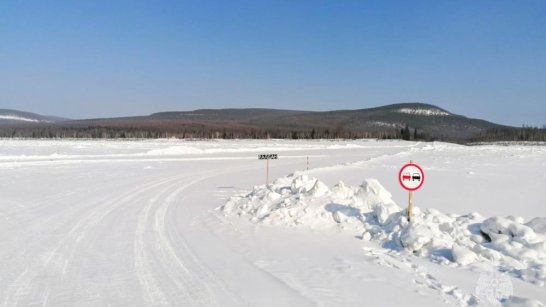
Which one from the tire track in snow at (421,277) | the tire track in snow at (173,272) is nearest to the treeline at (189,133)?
the tire track in snow at (173,272)

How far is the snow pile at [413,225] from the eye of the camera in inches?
262

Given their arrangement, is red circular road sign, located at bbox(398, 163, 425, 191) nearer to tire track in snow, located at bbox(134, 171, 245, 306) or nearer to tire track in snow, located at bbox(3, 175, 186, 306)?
tire track in snow, located at bbox(134, 171, 245, 306)

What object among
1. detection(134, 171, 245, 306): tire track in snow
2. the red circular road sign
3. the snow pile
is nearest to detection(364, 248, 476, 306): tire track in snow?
the snow pile

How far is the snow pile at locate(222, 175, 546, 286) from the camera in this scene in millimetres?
6656

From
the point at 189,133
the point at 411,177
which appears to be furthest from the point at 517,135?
the point at 411,177

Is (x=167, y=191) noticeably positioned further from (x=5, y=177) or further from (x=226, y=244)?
(x=5, y=177)

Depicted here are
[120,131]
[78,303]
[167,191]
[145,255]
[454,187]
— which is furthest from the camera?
[120,131]

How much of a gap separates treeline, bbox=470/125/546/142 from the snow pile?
6774 inches

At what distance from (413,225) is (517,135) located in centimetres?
18691

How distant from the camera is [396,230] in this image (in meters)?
8.08

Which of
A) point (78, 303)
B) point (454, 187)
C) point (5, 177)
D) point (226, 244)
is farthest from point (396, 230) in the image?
point (5, 177)

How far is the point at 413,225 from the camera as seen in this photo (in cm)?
763

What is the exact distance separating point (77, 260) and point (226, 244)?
2625mm

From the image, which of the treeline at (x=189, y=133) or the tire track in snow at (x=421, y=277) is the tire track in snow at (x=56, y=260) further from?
the treeline at (x=189, y=133)
